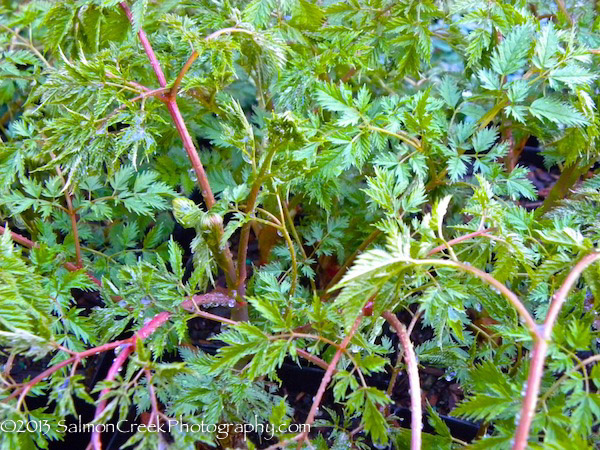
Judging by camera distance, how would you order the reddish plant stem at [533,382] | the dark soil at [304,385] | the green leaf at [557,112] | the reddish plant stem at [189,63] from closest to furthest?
the reddish plant stem at [533,382], the reddish plant stem at [189,63], the green leaf at [557,112], the dark soil at [304,385]

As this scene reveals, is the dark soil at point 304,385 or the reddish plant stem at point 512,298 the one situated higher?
the reddish plant stem at point 512,298

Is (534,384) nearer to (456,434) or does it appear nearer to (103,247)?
(456,434)

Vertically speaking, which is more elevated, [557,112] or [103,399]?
[557,112]

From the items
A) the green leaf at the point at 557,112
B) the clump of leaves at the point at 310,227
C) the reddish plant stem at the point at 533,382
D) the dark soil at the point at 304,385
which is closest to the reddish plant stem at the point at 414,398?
the clump of leaves at the point at 310,227

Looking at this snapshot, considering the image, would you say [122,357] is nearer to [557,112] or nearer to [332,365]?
[332,365]

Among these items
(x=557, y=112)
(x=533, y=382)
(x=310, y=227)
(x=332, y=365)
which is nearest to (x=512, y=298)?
(x=533, y=382)

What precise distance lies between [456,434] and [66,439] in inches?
38.4

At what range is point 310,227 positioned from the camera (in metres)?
1.45

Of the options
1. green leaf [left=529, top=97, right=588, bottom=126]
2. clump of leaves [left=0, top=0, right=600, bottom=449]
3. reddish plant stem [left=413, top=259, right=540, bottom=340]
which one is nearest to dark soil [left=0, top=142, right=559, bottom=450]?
clump of leaves [left=0, top=0, right=600, bottom=449]

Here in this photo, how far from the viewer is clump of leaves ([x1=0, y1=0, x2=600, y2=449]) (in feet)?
2.72

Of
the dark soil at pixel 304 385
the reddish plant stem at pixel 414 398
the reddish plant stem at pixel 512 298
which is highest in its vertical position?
the reddish plant stem at pixel 512 298

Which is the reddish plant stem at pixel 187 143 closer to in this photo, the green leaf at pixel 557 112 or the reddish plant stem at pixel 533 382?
the reddish plant stem at pixel 533 382

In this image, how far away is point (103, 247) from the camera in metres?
1.57

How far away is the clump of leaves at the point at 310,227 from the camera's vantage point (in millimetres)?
828
